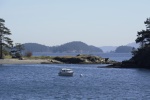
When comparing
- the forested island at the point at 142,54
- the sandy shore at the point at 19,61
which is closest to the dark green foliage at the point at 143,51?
the forested island at the point at 142,54

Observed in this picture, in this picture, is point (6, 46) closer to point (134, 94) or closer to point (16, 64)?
point (16, 64)

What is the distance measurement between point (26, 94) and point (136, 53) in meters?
89.0

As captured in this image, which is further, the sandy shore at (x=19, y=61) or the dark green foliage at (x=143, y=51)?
the sandy shore at (x=19, y=61)

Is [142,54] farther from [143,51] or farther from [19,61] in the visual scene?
[19,61]

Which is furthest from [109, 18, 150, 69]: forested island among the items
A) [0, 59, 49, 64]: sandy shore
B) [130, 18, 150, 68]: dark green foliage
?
[0, 59, 49, 64]: sandy shore

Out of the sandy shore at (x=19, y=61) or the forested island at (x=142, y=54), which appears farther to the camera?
the sandy shore at (x=19, y=61)

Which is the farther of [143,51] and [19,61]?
[19,61]

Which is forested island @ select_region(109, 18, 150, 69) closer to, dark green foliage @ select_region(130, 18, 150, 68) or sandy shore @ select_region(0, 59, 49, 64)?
dark green foliage @ select_region(130, 18, 150, 68)

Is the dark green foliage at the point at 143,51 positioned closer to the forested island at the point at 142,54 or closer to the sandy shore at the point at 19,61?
the forested island at the point at 142,54

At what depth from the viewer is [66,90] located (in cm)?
7069

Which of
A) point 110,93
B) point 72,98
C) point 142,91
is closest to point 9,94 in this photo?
point 72,98

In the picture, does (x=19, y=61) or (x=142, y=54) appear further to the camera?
(x=19, y=61)

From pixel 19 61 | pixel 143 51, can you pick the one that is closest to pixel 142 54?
pixel 143 51

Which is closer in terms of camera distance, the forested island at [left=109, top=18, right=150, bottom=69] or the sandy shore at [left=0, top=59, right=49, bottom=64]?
the forested island at [left=109, top=18, right=150, bottom=69]
